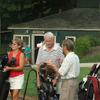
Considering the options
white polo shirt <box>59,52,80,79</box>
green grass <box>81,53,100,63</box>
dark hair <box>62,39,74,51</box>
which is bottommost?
green grass <box>81,53,100,63</box>

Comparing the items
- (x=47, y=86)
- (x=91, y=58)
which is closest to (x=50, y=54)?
(x=47, y=86)

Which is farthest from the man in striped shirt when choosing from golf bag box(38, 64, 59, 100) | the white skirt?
the white skirt

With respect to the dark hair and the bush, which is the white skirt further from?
the bush

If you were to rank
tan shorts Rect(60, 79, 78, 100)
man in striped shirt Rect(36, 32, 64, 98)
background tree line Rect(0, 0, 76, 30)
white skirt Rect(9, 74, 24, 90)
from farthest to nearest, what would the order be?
1. background tree line Rect(0, 0, 76, 30)
2. white skirt Rect(9, 74, 24, 90)
3. man in striped shirt Rect(36, 32, 64, 98)
4. tan shorts Rect(60, 79, 78, 100)

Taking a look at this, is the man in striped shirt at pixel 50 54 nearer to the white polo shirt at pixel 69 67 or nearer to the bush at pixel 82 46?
the white polo shirt at pixel 69 67

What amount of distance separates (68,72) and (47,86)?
751mm

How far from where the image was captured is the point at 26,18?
66188 millimetres

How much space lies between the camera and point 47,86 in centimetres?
1095

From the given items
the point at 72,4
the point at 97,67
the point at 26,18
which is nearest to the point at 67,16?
the point at 72,4

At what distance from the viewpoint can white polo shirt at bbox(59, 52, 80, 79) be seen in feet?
33.8

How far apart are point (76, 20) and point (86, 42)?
1002 centimetres

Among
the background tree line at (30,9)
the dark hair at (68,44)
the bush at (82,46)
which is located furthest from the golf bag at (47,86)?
the background tree line at (30,9)

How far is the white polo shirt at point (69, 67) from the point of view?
10.3 metres

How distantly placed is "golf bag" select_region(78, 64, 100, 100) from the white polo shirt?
0.76 meters
